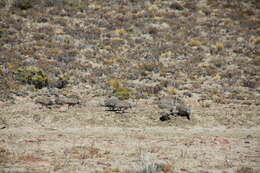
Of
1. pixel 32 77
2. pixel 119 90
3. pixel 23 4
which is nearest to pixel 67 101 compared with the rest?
pixel 119 90

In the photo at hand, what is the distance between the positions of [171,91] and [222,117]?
5145 millimetres

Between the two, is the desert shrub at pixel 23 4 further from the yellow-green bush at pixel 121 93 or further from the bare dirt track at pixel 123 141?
the bare dirt track at pixel 123 141

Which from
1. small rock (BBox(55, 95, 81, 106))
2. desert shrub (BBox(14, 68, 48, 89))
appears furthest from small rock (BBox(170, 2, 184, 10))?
small rock (BBox(55, 95, 81, 106))

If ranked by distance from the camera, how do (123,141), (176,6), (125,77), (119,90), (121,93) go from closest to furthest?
1. (123,141)
2. (121,93)
3. (119,90)
4. (125,77)
5. (176,6)

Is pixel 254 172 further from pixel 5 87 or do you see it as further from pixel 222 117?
pixel 5 87

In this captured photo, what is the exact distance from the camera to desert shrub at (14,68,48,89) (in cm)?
2092

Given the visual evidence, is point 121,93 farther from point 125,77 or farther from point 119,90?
point 125,77

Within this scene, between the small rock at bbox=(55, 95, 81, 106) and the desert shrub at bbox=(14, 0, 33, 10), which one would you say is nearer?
the small rock at bbox=(55, 95, 81, 106)

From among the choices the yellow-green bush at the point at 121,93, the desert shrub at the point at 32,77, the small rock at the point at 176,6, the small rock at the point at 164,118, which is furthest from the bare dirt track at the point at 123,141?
the small rock at the point at 176,6

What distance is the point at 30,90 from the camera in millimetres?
20047

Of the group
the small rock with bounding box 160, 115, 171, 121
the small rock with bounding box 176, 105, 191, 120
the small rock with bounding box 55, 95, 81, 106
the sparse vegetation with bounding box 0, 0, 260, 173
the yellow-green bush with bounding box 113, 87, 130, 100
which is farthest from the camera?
the yellow-green bush with bounding box 113, 87, 130, 100

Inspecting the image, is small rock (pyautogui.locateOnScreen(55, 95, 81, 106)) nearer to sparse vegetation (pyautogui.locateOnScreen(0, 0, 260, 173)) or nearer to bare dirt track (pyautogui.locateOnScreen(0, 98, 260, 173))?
sparse vegetation (pyautogui.locateOnScreen(0, 0, 260, 173))

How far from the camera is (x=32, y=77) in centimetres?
2169

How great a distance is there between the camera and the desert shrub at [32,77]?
Answer: 20.9 meters
